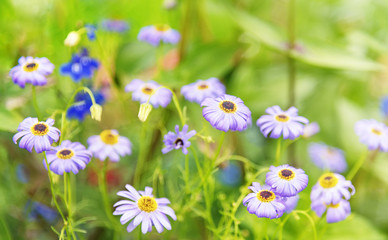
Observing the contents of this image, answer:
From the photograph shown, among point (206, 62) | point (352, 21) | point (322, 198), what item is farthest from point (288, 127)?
point (352, 21)

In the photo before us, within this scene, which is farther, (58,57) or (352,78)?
(352,78)

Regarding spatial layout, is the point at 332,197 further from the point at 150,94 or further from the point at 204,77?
the point at 204,77

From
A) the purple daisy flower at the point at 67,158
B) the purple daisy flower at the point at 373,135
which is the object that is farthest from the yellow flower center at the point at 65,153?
the purple daisy flower at the point at 373,135

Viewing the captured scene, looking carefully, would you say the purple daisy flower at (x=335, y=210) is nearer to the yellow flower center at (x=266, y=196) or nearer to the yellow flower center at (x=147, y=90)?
the yellow flower center at (x=266, y=196)

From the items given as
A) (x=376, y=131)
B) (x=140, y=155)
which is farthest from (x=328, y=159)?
(x=140, y=155)

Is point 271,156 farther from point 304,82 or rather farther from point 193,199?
point 193,199

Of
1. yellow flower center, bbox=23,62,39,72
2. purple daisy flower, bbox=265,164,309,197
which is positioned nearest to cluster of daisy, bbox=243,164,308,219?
purple daisy flower, bbox=265,164,309,197
